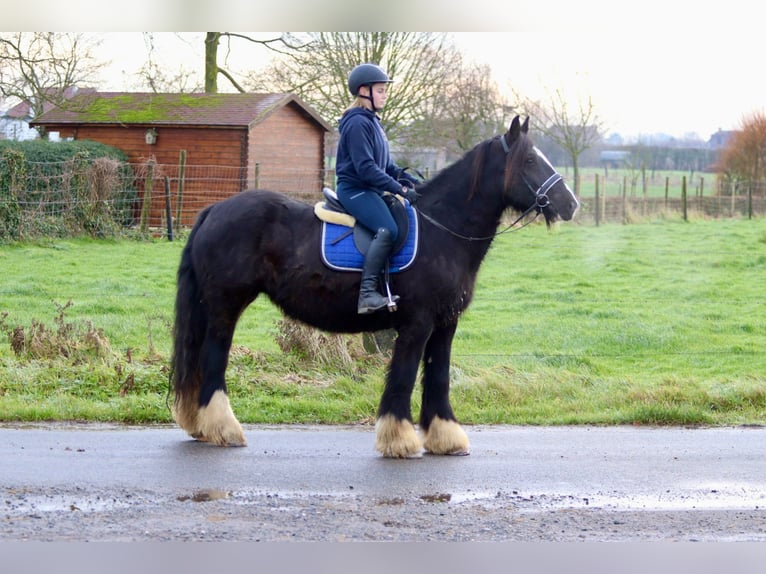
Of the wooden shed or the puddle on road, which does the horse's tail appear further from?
the wooden shed

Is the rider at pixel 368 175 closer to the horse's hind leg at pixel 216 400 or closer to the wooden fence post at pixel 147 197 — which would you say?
the horse's hind leg at pixel 216 400

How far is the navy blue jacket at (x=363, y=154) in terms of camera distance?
285 inches

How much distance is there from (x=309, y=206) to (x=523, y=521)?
335 centimetres

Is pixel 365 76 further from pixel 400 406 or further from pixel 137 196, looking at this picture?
pixel 137 196

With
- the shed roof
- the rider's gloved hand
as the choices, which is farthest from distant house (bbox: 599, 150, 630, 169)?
the rider's gloved hand

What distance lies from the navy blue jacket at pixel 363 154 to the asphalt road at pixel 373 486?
1995 mm

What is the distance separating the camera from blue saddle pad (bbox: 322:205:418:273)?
24.5 feet

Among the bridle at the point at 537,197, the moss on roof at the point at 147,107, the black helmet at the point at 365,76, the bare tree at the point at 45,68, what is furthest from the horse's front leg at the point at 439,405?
the moss on roof at the point at 147,107

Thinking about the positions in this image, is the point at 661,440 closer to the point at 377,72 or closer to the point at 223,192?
the point at 377,72

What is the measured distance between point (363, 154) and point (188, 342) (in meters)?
2.05

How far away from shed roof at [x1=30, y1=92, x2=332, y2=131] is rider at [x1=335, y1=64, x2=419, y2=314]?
21.1 meters

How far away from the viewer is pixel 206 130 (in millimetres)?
28859

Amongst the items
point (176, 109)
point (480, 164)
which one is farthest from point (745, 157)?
point (480, 164)

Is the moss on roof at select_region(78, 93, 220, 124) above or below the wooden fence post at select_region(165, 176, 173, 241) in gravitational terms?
above
